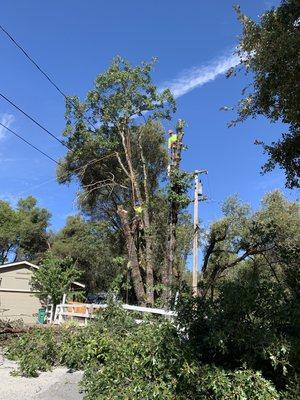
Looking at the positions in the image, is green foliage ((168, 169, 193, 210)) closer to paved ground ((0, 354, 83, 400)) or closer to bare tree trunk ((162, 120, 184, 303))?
bare tree trunk ((162, 120, 184, 303))

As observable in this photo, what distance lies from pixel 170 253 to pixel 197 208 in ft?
11.9

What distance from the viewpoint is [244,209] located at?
2900 cm

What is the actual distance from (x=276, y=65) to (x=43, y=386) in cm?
645

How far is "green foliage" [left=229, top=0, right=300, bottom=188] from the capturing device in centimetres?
707

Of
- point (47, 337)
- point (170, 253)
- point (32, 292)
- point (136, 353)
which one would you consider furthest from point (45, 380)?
point (32, 292)

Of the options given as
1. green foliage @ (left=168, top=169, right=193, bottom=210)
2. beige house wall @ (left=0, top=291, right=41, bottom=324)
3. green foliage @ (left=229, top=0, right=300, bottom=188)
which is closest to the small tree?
beige house wall @ (left=0, top=291, right=41, bottom=324)

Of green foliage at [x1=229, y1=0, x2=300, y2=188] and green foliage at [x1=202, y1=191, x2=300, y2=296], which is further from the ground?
green foliage at [x1=202, y1=191, x2=300, y2=296]

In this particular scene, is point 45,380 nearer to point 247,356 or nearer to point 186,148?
point 247,356

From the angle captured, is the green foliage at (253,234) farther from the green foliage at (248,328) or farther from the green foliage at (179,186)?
the green foliage at (248,328)

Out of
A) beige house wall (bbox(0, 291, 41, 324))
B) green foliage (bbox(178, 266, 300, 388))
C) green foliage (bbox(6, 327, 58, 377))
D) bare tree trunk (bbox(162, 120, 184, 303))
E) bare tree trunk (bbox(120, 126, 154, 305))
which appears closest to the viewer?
→ green foliage (bbox(178, 266, 300, 388))

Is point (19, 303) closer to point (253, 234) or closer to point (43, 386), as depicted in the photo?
point (253, 234)

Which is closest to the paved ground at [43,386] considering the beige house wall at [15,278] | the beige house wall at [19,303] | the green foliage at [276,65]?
the green foliage at [276,65]

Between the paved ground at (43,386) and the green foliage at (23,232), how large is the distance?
154ft

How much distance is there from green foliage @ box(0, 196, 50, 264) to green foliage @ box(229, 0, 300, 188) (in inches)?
1918
